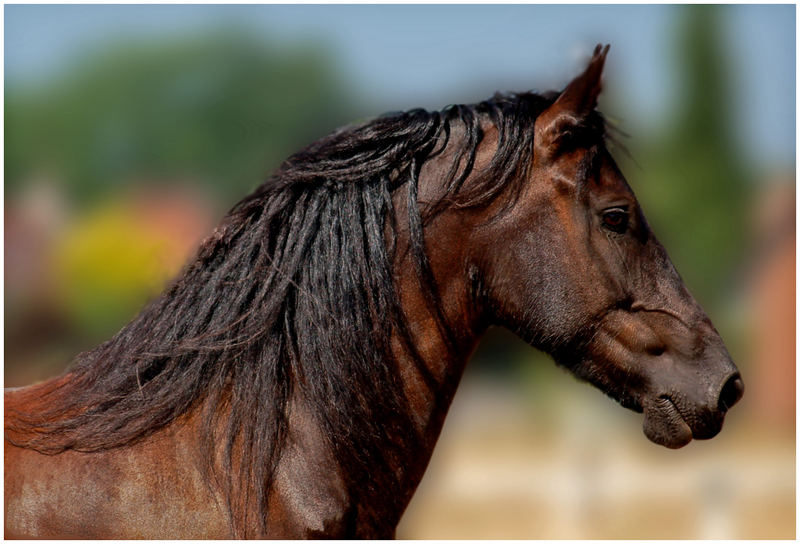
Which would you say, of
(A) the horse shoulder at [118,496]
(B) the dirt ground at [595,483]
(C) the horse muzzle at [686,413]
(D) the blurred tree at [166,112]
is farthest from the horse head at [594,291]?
(D) the blurred tree at [166,112]

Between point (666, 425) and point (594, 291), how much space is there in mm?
477

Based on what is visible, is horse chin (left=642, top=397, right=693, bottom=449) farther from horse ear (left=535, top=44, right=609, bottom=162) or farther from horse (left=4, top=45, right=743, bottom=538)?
horse ear (left=535, top=44, right=609, bottom=162)

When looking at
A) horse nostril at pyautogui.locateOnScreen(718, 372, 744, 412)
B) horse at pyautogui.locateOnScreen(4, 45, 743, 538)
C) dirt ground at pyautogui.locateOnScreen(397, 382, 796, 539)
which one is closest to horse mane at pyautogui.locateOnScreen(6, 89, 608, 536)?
horse at pyautogui.locateOnScreen(4, 45, 743, 538)

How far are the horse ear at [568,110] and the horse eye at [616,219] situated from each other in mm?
268

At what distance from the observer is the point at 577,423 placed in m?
13.9

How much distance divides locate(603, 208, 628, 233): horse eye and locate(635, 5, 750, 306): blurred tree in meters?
16.6

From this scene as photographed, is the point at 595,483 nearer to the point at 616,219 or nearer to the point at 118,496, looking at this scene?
the point at 616,219

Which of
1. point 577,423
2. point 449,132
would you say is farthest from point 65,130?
point 449,132

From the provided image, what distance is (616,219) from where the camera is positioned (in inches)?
101

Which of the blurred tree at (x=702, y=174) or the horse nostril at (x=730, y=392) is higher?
the horse nostril at (x=730, y=392)

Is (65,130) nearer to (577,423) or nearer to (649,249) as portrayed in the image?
(577,423)

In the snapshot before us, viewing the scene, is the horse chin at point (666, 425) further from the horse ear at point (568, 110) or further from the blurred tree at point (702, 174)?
the blurred tree at point (702, 174)

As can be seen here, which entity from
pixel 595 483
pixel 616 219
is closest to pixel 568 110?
pixel 616 219

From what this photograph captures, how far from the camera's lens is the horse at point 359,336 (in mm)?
2336
